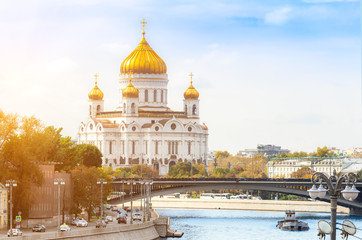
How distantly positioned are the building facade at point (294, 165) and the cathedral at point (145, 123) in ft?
53.9

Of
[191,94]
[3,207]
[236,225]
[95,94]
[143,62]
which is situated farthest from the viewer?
[95,94]

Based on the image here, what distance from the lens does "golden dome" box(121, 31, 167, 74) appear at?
567ft

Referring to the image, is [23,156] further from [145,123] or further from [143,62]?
[143,62]

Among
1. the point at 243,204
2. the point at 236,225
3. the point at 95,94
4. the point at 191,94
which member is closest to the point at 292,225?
the point at 236,225

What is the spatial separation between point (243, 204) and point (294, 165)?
65454 millimetres

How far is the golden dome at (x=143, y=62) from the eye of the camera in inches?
6801

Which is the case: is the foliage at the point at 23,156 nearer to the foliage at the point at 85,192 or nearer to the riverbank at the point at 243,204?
the foliage at the point at 85,192

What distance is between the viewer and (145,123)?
6668 inches

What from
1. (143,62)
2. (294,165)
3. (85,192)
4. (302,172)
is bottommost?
(85,192)

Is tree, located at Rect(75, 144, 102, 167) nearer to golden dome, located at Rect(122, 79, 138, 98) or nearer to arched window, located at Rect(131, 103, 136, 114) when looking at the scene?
golden dome, located at Rect(122, 79, 138, 98)

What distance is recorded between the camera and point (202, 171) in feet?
513

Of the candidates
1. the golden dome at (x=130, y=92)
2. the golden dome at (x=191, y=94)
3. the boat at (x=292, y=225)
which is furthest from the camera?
the golden dome at (x=191, y=94)

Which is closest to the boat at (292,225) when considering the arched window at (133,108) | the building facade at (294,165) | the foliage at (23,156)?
the foliage at (23,156)

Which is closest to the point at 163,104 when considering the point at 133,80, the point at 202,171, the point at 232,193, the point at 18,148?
the point at 133,80
